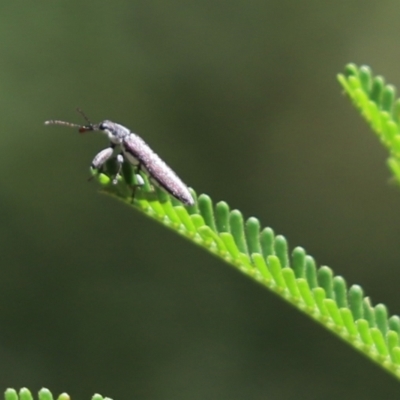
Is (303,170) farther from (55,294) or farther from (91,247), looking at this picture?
(55,294)

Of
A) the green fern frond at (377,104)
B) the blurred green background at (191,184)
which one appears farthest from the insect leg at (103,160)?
the blurred green background at (191,184)

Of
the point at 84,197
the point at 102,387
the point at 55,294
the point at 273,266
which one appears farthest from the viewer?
the point at 84,197

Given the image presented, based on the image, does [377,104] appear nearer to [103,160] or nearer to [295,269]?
[295,269]

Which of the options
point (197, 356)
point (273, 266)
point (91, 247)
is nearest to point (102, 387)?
point (197, 356)

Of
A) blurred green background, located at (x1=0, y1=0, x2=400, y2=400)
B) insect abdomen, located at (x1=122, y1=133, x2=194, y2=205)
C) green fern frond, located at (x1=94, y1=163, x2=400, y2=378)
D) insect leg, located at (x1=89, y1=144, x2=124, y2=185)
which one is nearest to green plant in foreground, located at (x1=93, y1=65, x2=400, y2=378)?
green fern frond, located at (x1=94, y1=163, x2=400, y2=378)

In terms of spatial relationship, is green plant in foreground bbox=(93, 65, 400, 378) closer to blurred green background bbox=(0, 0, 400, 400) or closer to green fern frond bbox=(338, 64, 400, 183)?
green fern frond bbox=(338, 64, 400, 183)
